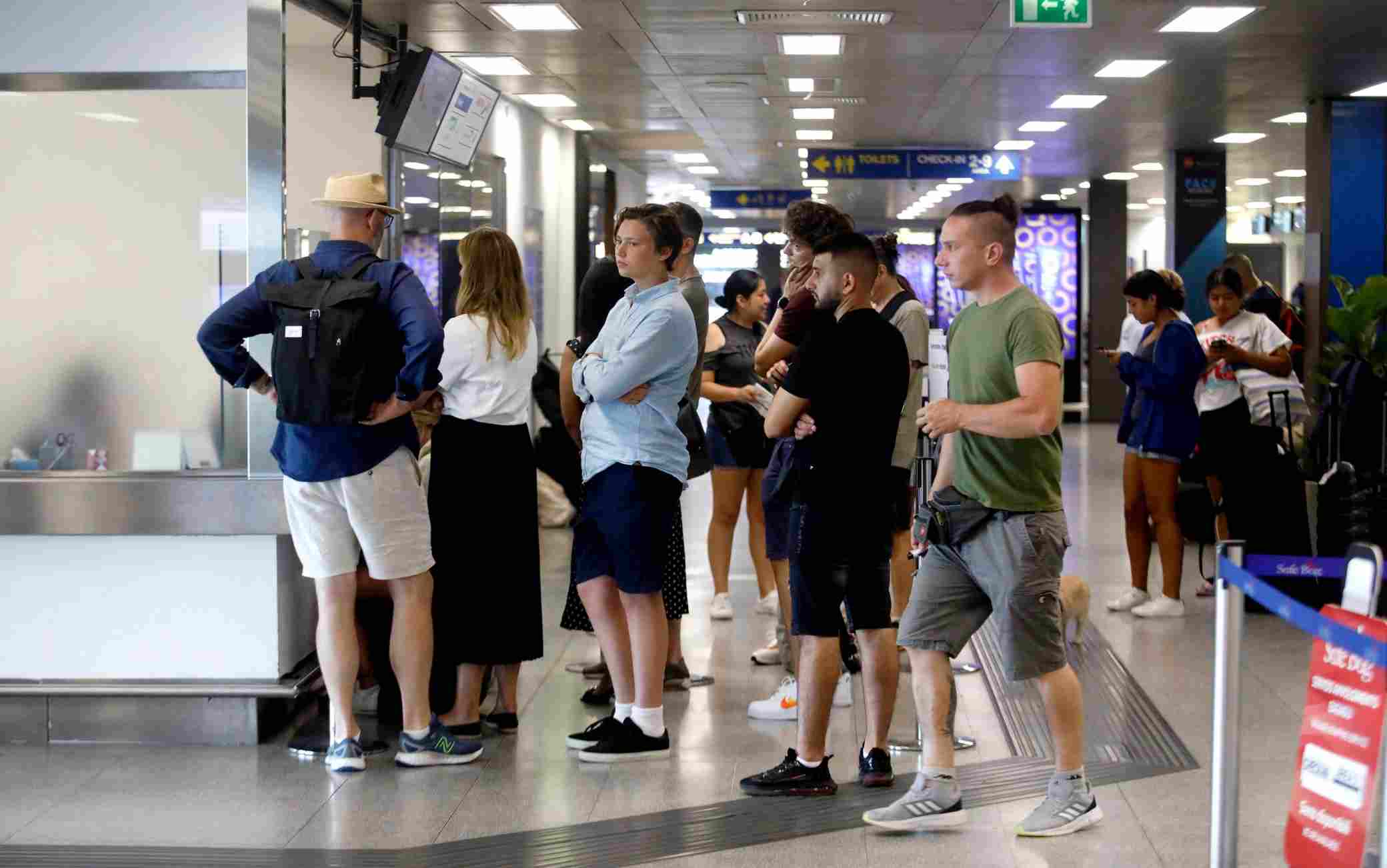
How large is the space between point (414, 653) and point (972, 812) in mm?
1656

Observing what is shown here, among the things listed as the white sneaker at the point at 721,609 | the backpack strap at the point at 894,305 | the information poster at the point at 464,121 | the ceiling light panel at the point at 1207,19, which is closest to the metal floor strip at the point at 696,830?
the backpack strap at the point at 894,305

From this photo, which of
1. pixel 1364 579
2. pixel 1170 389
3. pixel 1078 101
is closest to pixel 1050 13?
pixel 1170 389

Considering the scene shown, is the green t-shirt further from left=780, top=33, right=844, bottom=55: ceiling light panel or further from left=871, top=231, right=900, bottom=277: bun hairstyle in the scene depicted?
left=780, top=33, right=844, bottom=55: ceiling light panel

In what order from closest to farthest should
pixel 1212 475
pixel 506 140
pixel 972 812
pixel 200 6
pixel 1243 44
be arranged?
pixel 972 812 < pixel 200 6 < pixel 1212 475 < pixel 1243 44 < pixel 506 140

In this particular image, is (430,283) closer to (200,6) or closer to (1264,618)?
(200,6)

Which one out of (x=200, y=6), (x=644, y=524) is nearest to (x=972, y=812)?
(x=644, y=524)

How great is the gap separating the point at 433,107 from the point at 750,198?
45.6ft

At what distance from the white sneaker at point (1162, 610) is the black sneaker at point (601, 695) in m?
2.84

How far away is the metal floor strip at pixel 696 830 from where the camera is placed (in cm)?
375

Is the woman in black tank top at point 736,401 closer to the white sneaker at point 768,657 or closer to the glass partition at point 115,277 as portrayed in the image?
the white sneaker at point 768,657

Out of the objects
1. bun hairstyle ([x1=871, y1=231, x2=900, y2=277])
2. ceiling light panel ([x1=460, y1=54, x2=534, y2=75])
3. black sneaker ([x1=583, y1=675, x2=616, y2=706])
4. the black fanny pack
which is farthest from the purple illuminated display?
the black fanny pack

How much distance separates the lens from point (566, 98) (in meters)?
11.3

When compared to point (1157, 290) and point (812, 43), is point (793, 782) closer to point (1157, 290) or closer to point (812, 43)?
point (1157, 290)

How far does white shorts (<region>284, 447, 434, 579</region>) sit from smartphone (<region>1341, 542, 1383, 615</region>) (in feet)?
8.90
